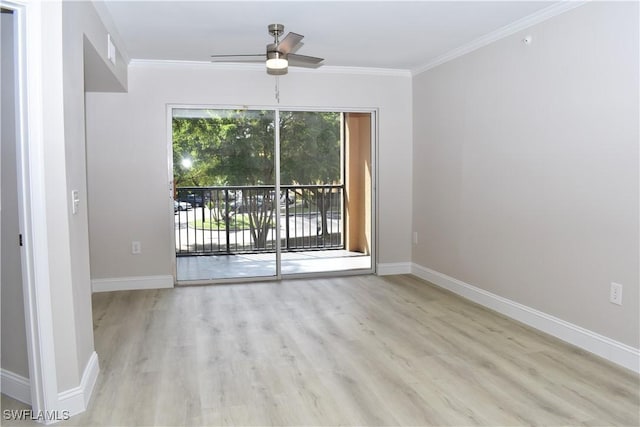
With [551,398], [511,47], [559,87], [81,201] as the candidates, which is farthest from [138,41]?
[551,398]

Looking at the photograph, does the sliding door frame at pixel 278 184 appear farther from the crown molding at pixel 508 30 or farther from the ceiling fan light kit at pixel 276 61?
the ceiling fan light kit at pixel 276 61

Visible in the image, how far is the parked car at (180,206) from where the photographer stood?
505cm

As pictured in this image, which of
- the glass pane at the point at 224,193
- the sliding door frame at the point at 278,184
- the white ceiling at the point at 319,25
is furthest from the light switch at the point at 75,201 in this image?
the glass pane at the point at 224,193

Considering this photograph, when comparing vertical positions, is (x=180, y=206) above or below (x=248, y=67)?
below

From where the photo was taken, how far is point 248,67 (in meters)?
5.01

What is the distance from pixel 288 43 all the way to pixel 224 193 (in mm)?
2204

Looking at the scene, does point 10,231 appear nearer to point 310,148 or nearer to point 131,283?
Result: point 131,283

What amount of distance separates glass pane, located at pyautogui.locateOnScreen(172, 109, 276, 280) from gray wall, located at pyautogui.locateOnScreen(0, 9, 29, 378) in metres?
2.69

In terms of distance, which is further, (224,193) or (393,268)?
(393,268)

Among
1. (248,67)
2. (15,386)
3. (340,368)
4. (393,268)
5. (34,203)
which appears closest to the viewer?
(34,203)

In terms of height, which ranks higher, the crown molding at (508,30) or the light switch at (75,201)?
the crown molding at (508,30)

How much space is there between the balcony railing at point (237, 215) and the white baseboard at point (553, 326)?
6.19 feet

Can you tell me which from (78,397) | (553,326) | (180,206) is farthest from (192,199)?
(553,326)

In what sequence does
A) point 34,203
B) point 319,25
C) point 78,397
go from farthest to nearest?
1. point 319,25
2. point 78,397
3. point 34,203
